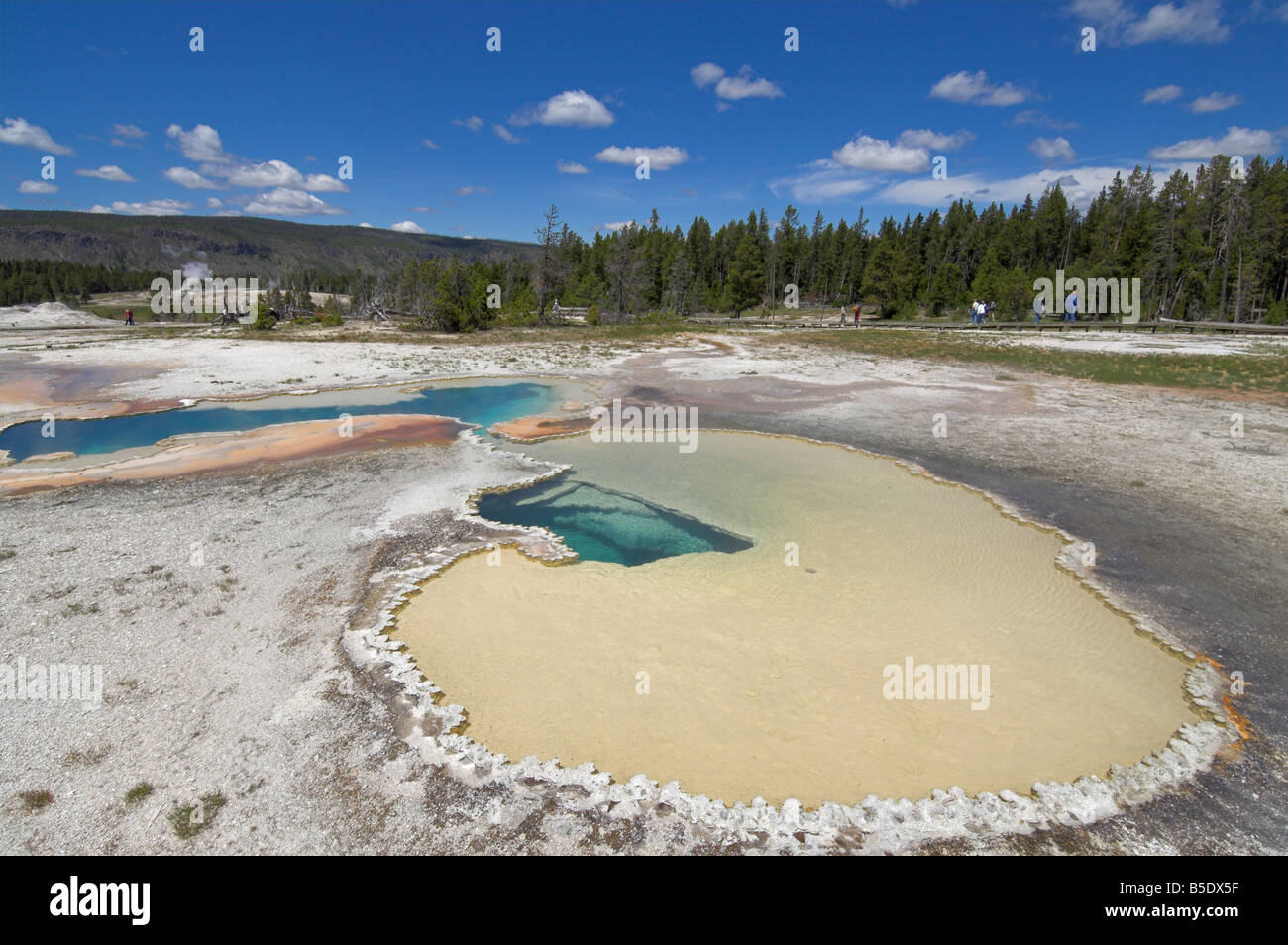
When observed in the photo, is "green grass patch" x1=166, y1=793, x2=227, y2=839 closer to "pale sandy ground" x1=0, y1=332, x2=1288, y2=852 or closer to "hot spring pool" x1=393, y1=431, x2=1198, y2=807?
"pale sandy ground" x1=0, y1=332, x2=1288, y2=852

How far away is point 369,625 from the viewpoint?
9.01 m

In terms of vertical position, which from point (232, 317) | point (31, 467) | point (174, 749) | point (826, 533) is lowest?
point (174, 749)

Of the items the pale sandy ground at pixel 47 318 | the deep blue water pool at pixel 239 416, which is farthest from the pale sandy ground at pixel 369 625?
the pale sandy ground at pixel 47 318

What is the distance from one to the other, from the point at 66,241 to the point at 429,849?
283499 millimetres

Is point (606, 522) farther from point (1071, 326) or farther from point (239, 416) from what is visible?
point (1071, 326)

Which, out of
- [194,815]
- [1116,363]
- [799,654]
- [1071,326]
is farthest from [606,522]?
[1071,326]

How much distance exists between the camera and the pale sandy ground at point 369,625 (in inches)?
226

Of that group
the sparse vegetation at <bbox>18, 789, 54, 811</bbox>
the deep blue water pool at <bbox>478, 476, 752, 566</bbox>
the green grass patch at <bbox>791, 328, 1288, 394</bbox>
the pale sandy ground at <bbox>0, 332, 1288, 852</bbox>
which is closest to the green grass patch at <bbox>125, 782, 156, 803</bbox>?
the pale sandy ground at <bbox>0, 332, 1288, 852</bbox>

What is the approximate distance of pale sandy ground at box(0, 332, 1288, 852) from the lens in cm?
573

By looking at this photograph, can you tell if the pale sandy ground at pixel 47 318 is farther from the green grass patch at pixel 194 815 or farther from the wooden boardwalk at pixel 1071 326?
the green grass patch at pixel 194 815

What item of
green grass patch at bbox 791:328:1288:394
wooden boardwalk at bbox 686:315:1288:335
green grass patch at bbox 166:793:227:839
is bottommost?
green grass patch at bbox 166:793:227:839
